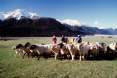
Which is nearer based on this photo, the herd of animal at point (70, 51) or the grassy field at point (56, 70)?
the grassy field at point (56, 70)

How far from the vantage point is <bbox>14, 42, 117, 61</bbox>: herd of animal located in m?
28.2

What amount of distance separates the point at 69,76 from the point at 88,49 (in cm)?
942

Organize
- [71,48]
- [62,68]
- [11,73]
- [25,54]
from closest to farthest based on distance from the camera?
[11,73]
[62,68]
[71,48]
[25,54]

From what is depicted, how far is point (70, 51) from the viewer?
2844 cm

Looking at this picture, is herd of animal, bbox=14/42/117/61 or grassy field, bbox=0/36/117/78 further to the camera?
herd of animal, bbox=14/42/117/61

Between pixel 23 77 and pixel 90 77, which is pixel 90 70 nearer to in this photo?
pixel 90 77

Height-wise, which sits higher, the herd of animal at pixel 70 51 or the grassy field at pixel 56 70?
the herd of animal at pixel 70 51

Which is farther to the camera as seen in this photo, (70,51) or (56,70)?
(70,51)

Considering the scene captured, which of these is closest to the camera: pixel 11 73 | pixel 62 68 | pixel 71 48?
pixel 11 73

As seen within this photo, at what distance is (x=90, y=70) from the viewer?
21719 mm

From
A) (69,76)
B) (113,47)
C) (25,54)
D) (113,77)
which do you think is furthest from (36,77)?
(113,47)

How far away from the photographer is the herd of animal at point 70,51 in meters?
28.2

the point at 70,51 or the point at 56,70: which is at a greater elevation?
the point at 70,51

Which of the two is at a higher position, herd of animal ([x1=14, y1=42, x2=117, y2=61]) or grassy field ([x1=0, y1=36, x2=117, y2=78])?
herd of animal ([x1=14, y1=42, x2=117, y2=61])
